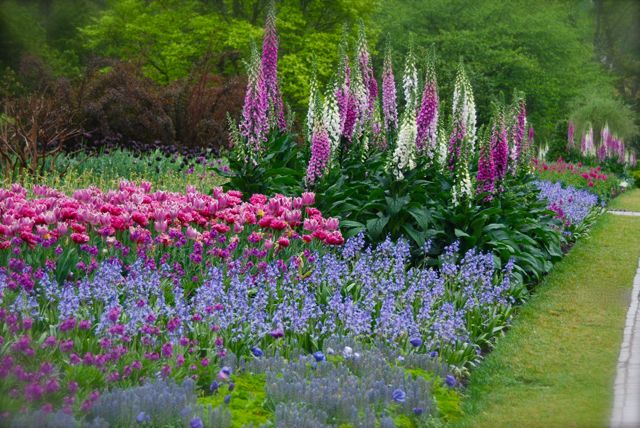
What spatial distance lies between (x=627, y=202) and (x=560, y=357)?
43.6ft

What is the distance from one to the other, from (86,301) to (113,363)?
1.36 meters

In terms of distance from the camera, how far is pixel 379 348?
5.02 metres

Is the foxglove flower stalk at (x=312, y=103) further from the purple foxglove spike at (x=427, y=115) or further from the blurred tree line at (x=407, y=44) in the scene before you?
the blurred tree line at (x=407, y=44)

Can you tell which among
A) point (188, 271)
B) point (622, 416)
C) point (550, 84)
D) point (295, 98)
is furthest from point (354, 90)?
point (550, 84)

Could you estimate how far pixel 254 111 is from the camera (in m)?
8.41

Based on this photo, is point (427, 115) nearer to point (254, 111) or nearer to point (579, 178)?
point (254, 111)

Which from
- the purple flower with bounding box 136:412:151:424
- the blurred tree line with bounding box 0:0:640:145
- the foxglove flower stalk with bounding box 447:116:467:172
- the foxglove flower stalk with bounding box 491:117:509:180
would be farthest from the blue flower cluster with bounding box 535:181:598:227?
the purple flower with bounding box 136:412:151:424

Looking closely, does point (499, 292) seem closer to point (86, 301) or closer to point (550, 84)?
point (86, 301)

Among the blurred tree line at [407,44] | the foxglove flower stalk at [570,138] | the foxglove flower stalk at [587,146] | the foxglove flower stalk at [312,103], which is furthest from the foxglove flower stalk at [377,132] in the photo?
A: the foxglove flower stalk at [587,146]

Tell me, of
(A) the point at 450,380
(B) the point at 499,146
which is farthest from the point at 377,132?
(A) the point at 450,380

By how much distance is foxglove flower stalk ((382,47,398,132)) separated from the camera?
927cm

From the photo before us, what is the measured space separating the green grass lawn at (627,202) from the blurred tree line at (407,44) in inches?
143

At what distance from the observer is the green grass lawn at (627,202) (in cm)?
1644

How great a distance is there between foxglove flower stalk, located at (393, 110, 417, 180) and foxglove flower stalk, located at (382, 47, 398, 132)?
1.79m
